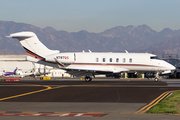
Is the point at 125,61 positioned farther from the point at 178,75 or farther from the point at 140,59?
the point at 178,75

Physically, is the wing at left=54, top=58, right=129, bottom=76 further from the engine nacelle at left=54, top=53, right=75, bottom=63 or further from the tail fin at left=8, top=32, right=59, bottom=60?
the tail fin at left=8, top=32, right=59, bottom=60

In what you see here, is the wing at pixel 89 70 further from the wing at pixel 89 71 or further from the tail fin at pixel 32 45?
the tail fin at pixel 32 45

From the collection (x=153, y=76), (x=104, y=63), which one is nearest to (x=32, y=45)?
(x=104, y=63)

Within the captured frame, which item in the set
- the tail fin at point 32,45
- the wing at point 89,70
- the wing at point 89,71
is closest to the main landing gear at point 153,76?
the wing at point 89,70

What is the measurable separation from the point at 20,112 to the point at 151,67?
35.9 metres

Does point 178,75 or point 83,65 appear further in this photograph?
point 178,75

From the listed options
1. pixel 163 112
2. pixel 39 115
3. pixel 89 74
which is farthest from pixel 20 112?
pixel 89 74

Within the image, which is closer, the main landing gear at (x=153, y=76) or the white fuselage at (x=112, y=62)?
the white fuselage at (x=112, y=62)

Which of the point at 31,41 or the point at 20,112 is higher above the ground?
the point at 31,41

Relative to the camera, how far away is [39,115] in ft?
48.1

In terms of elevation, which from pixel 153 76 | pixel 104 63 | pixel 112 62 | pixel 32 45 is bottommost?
pixel 153 76

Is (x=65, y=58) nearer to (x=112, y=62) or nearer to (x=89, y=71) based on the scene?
(x=89, y=71)

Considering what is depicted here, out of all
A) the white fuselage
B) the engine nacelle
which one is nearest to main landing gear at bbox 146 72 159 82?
the white fuselage

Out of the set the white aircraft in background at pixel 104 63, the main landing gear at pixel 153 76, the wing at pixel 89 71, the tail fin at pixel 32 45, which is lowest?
the main landing gear at pixel 153 76
